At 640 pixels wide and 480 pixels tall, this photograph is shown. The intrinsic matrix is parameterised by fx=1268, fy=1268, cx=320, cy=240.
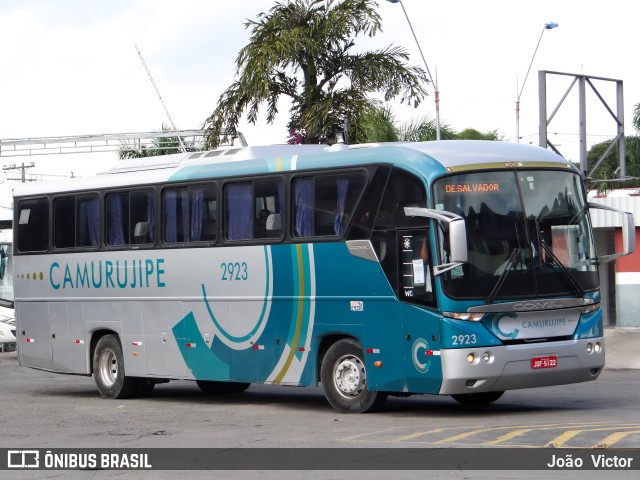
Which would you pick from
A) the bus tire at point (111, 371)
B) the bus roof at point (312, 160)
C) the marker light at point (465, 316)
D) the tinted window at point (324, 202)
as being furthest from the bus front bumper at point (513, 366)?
the bus tire at point (111, 371)

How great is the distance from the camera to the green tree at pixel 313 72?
1200 inches

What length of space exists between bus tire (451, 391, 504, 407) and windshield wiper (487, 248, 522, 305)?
252 cm

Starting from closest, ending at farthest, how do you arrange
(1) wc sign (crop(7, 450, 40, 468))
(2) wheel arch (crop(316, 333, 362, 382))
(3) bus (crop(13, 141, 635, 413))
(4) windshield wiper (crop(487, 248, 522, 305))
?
1. (1) wc sign (crop(7, 450, 40, 468))
2. (4) windshield wiper (crop(487, 248, 522, 305))
3. (3) bus (crop(13, 141, 635, 413))
4. (2) wheel arch (crop(316, 333, 362, 382))

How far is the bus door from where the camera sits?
50.3 feet

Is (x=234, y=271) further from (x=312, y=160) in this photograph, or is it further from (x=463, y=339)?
(x=463, y=339)

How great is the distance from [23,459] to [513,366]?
5983 millimetres

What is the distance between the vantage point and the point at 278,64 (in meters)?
30.8

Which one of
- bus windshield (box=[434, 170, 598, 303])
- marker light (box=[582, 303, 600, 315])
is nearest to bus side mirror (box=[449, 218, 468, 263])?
bus windshield (box=[434, 170, 598, 303])

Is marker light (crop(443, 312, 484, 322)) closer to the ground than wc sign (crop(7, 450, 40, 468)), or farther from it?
farther from it

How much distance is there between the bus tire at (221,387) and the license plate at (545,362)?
6981 mm

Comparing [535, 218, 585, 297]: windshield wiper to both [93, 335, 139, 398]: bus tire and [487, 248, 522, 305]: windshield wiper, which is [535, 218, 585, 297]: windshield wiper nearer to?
[487, 248, 522, 305]: windshield wiper

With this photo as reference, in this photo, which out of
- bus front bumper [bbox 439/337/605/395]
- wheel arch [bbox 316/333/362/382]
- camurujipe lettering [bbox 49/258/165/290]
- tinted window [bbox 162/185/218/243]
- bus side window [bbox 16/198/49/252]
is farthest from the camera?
Answer: bus side window [bbox 16/198/49/252]

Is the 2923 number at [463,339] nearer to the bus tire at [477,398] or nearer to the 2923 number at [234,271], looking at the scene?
the bus tire at [477,398]

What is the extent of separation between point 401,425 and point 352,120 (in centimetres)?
1654
